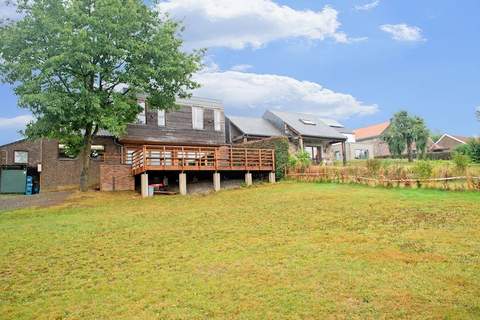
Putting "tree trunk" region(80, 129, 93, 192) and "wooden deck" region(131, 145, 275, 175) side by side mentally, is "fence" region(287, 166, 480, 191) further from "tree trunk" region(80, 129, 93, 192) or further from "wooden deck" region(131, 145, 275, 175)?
"tree trunk" region(80, 129, 93, 192)

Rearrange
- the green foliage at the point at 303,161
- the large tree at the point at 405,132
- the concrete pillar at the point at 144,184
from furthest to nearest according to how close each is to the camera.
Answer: the large tree at the point at 405,132 → the green foliage at the point at 303,161 → the concrete pillar at the point at 144,184

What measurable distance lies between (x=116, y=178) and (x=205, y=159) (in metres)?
4.94

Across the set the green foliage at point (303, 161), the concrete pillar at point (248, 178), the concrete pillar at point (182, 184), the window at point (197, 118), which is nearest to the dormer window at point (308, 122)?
the window at point (197, 118)

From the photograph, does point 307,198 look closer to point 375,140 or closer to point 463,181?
point 463,181

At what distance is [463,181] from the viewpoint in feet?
54.9

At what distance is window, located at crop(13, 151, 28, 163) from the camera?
27505mm

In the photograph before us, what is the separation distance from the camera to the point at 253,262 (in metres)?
7.84

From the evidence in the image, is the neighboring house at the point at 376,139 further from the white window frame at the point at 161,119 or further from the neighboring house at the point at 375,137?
the white window frame at the point at 161,119

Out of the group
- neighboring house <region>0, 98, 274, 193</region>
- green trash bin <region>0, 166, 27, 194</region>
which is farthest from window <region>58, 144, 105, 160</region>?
green trash bin <region>0, 166, 27, 194</region>

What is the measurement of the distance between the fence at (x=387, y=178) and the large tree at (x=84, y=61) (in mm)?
9115

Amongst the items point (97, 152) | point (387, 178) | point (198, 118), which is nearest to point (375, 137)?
point (198, 118)

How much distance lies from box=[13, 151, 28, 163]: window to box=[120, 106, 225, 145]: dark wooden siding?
25.5ft

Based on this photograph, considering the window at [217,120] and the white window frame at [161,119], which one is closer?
the white window frame at [161,119]

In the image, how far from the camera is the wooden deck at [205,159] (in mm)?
20020
